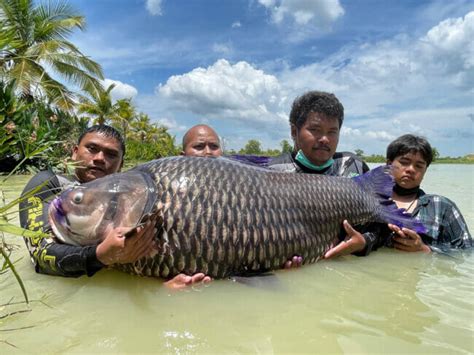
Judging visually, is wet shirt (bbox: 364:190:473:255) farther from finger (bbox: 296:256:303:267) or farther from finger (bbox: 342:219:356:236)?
finger (bbox: 296:256:303:267)

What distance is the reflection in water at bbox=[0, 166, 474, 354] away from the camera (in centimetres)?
205

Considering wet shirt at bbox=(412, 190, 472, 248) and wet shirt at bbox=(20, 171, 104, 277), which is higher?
wet shirt at bbox=(412, 190, 472, 248)

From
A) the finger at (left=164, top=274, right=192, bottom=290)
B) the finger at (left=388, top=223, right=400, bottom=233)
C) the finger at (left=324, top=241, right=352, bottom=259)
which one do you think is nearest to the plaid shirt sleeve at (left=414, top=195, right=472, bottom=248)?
the finger at (left=388, top=223, right=400, bottom=233)

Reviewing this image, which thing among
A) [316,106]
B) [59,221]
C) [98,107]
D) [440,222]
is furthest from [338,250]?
[98,107]

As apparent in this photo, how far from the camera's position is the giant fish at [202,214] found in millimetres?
2770

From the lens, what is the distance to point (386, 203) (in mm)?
4148

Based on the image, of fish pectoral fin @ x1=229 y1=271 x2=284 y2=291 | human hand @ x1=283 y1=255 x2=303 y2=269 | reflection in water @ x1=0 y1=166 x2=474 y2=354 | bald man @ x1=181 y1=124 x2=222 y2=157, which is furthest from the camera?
bald man @ x1=181 y1=124 x2=222 y2=157

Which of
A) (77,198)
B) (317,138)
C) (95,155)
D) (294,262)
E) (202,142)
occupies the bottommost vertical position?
(294,262)

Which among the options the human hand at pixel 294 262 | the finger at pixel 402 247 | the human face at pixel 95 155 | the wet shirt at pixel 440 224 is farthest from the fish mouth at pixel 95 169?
the finger at pixel 402 247

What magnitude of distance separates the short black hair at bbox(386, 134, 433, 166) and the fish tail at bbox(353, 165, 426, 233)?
621mm

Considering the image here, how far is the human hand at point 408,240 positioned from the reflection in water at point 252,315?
0.71 metres

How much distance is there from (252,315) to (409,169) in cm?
309

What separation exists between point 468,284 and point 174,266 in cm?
260

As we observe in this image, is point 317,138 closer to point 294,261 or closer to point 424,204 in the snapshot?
point 424,204
